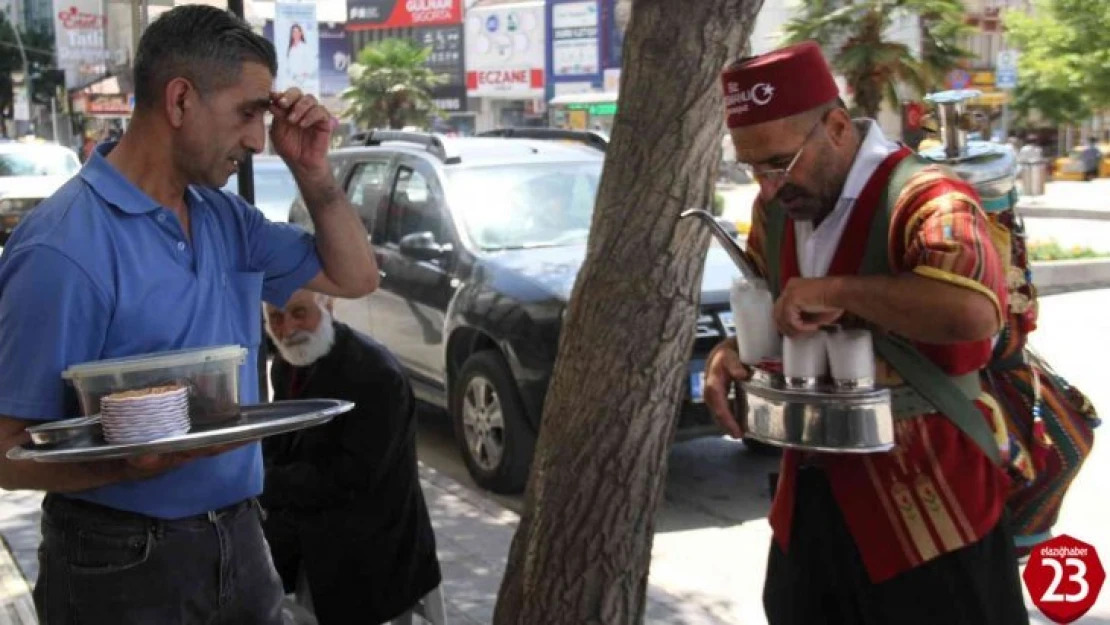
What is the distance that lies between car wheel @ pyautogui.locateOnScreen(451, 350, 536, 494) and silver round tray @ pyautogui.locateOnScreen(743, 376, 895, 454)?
4.30 metres

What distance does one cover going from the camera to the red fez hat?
2.53 meters

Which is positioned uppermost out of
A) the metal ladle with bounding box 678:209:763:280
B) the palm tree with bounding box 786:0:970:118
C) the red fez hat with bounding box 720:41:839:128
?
the palm tree with bounding box 786:0:970:118

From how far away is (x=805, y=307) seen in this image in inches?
95.2

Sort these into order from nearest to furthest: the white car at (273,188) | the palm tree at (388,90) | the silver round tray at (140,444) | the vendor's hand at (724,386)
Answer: the silver round tray at (140,444), the vendor's hand at (724,386), the white car at (273,188), the palm tree at (388,90)

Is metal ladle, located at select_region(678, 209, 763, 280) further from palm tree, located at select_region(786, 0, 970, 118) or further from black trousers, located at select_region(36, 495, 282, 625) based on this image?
palm tree, located at select_region(786, 0, 970, 118)

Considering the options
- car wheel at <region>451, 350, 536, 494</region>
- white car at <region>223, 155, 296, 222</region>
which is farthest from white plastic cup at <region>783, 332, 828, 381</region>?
white car at <region>223, 155, 296, 222</region>

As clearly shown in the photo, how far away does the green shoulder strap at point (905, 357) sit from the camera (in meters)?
2.54

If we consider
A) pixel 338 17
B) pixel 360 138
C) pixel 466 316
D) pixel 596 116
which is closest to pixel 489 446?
pixel 466 316

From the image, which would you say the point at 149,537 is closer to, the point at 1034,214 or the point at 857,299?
the point at 857,299

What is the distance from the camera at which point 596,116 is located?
173 ft

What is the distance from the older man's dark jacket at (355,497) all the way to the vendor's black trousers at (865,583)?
1639mm

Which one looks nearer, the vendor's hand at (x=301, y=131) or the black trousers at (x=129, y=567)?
the black trousers at (x=129, y=567)

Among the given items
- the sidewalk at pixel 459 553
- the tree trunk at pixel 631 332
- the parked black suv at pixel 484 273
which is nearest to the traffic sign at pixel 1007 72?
the parked black suv at pixel 484 273

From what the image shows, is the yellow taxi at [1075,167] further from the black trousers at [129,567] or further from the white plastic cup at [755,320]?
the black trousers at [129,567]
